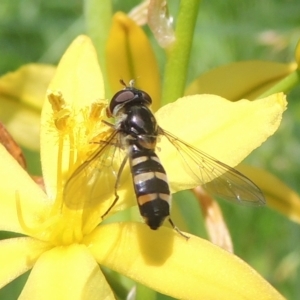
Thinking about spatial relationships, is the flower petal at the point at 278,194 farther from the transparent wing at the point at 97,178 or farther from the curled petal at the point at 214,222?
the transparent wing at the point at 97,178

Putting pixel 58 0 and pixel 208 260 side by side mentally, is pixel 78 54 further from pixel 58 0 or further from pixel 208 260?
pixel 58 0

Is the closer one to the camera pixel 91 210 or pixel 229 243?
pixel 91 210

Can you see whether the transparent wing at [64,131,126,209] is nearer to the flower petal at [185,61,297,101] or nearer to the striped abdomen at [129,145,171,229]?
the striped abdomen at [129,145,171,229]

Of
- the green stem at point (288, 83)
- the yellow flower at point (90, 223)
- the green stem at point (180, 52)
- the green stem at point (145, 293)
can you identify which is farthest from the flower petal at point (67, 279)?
the green stem at point (288, 83)

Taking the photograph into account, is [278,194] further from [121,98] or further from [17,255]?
[17,255]

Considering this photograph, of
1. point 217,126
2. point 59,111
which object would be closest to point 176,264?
point 217,126

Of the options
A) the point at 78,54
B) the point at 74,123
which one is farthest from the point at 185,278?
the point at 78,54

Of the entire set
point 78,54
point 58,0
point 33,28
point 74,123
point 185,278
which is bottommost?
point 185,278
